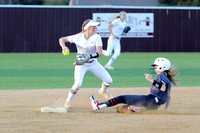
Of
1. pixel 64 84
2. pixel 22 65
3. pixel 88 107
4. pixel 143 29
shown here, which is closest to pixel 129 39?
pixel 143 29

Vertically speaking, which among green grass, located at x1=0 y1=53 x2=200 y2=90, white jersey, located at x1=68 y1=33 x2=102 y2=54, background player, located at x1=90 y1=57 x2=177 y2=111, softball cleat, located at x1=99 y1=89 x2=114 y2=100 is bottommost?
green grass, located at x1=0 y1=53 x2=200 y2=90

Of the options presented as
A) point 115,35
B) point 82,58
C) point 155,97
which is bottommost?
point 155,97

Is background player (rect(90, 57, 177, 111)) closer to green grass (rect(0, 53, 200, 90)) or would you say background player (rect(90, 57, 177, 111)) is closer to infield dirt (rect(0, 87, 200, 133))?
infield dirt (rect(0, 87, 200, 133))

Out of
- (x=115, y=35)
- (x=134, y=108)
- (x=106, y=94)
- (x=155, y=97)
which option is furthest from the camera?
(x=115, y=35)

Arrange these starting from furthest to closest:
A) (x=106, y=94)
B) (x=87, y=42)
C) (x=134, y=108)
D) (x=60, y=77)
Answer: (x=60, y=77)
(x=106, y=94)
(x=87, y=42)
(x=134, y=108)

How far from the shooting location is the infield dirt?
6648 mm

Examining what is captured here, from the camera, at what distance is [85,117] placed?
302 inches

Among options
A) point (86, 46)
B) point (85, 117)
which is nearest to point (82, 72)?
point (86, 46)

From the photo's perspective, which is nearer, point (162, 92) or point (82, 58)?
point (162, 92)

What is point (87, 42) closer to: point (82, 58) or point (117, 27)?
point (82, 58)

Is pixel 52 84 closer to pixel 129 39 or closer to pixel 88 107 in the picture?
pixel 88 107

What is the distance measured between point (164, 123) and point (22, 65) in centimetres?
1257

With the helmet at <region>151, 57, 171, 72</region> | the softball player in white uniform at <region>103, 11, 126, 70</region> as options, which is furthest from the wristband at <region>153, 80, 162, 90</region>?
the softball player in white uniform at <region>103, 11, 126, 70</region>

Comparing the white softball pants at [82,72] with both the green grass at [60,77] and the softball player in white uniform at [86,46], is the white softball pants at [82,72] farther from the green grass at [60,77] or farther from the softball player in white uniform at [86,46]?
the green grass at [60,77]
